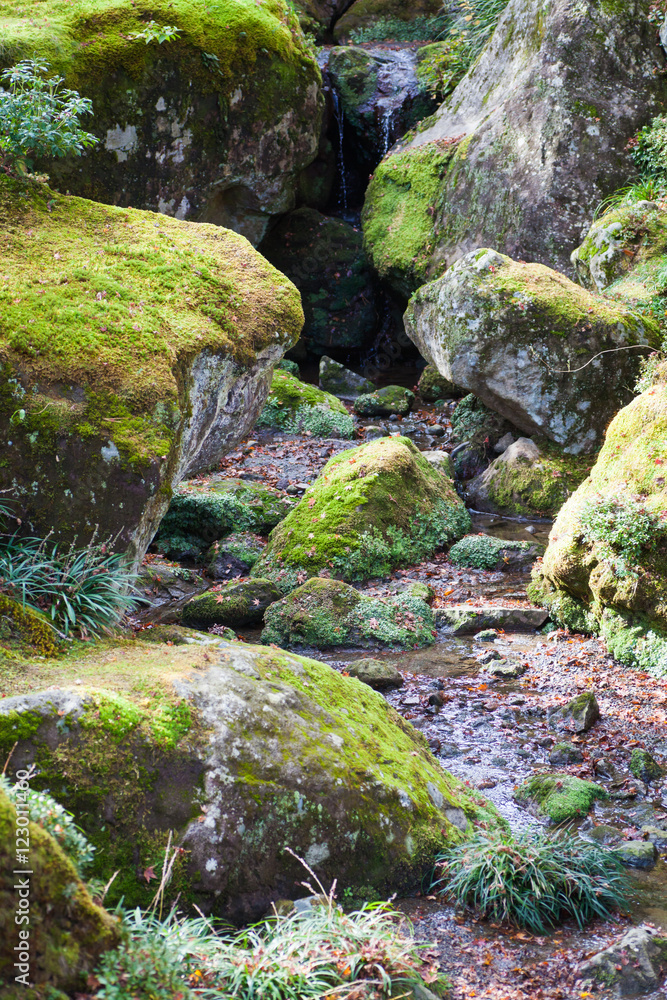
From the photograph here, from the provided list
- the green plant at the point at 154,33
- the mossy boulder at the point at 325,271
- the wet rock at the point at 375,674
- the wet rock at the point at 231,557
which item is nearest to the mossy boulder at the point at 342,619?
the wet rock at the point at 375,674

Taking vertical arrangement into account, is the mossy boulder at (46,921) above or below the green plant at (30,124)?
below

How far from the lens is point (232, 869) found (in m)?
4.25

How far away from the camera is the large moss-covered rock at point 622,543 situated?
8.00 metres

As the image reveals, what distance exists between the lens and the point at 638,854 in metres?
5.34

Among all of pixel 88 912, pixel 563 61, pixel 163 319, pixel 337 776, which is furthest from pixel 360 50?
pixel 88 912

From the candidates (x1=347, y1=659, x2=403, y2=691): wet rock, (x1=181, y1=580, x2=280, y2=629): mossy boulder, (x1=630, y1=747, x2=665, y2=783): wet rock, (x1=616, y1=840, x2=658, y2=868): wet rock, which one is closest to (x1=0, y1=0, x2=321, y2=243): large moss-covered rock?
(x1=181, y1=580, x2=280, y2=629): mossy boulder

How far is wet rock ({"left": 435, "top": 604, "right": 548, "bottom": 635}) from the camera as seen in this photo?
9797 millimetres

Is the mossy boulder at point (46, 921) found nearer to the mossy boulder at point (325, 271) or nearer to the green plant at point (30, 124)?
the green plant at point (30, 124)

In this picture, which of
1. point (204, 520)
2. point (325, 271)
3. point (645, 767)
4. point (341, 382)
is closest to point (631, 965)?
point (645, 767)

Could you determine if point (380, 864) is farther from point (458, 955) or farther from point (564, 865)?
point (564, 865)

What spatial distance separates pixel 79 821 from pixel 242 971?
1138mm

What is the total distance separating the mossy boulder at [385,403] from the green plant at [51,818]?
608 inches

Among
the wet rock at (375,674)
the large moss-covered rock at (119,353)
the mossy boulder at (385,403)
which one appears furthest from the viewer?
the mossy boulder at (385,403)

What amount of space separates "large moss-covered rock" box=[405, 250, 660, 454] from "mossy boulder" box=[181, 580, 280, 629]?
5927 millimetres
